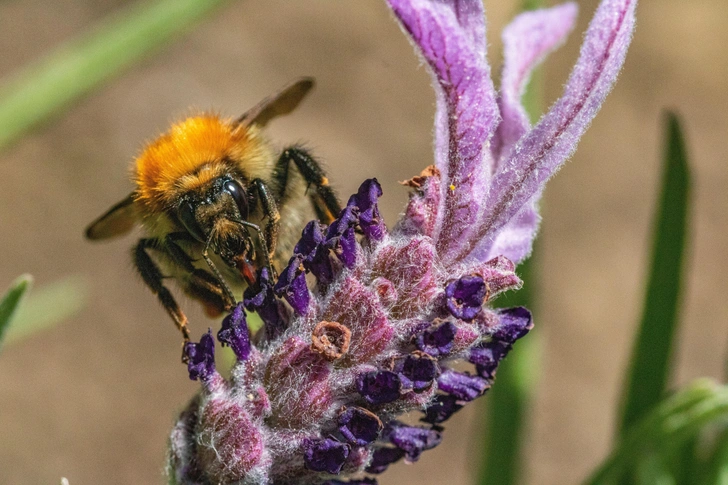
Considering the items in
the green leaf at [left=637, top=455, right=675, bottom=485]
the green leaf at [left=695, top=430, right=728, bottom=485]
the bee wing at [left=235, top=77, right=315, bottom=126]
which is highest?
the bee wing at [left=235, top=77, right=315, bottom=126]

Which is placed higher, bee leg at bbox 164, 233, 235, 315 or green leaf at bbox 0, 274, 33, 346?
Answer: green leaf at bbox 0, 274, 33, 346

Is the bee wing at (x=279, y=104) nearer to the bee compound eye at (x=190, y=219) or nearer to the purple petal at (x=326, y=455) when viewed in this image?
the bee compound eye at (x=190, y=219)

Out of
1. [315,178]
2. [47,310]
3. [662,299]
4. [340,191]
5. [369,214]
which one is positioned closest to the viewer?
[369,214]

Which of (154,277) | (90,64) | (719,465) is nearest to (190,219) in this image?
(154,277)

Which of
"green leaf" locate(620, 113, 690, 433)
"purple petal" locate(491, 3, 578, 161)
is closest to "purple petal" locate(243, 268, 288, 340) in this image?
"purple petal" locate(491, 3, 578, 161)

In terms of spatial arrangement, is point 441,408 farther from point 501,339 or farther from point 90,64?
point 90,64

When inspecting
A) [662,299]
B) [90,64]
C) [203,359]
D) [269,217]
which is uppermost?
[90,64]

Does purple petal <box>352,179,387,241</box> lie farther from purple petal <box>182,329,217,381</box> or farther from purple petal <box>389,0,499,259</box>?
purple petal <box>182,329,217,381</box>
